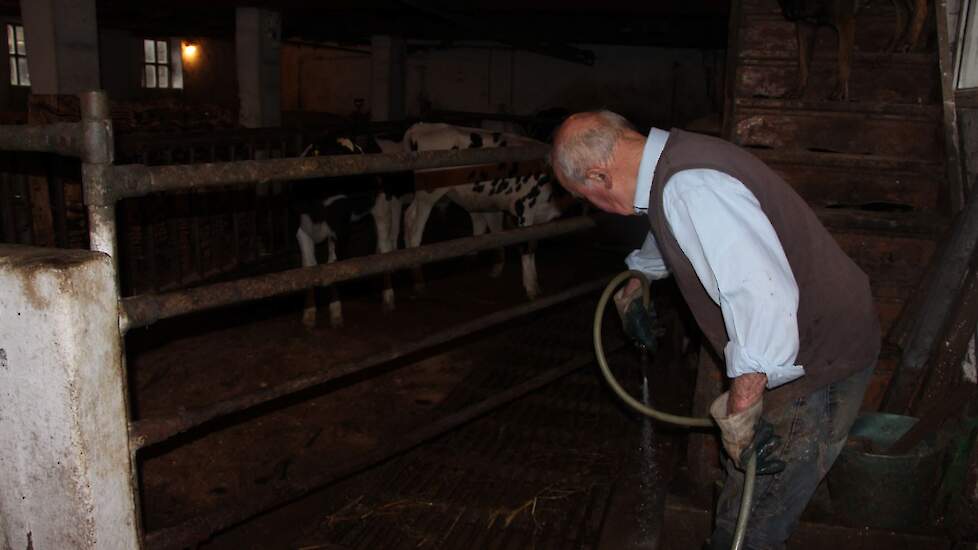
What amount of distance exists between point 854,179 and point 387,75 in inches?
495

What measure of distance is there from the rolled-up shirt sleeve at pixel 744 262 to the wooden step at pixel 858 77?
2321mm

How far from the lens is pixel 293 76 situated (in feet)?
72.0

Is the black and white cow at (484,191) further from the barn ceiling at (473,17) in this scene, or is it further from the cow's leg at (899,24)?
the cow's leg at (899,24)

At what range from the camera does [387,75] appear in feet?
49.9

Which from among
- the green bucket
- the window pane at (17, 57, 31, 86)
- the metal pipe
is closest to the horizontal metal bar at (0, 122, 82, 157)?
the metal pipe

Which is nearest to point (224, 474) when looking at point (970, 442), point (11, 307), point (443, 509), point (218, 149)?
point (443, 509)

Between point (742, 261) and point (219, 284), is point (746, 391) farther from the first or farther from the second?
point (219, 284)

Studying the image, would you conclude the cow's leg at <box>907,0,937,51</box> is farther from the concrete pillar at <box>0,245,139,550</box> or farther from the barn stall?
the concrete pillar at <box>0,245,139,550</box>

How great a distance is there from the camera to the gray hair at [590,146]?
2006 millimetres

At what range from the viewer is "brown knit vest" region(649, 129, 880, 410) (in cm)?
191

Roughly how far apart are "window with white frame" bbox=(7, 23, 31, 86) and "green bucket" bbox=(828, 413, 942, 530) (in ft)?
64.1

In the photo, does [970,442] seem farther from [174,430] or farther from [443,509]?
[174,430]

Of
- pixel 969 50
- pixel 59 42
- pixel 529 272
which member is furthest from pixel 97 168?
pixel 59 42

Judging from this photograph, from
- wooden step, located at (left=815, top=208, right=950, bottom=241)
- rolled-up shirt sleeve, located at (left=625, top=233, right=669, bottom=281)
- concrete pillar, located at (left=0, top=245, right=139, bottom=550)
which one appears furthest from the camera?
wooden step, located at (left=815, top=208, right=950, bottom=241)
